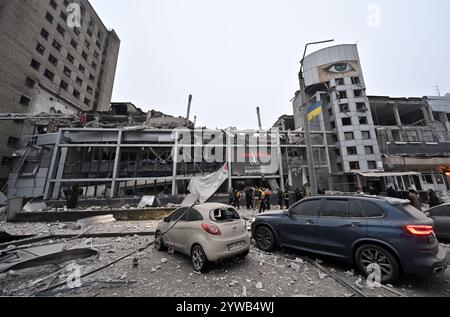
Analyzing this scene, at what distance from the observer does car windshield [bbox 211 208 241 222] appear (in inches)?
173

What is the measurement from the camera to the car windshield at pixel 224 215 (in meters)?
4.40

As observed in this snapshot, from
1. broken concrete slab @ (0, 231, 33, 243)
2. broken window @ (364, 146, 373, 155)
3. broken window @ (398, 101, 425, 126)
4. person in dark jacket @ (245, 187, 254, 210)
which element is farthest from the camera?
broken window @ (398, 101, 425, 126)

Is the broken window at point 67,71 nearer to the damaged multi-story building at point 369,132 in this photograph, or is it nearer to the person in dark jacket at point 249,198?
the person in dark jacket at point 249,198

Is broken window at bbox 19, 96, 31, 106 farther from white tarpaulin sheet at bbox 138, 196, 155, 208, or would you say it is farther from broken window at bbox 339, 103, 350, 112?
broken window at bbox 339, 103, 350, 112

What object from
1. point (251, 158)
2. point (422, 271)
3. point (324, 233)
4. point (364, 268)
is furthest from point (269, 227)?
point (251, 158)

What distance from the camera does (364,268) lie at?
369 centimetres

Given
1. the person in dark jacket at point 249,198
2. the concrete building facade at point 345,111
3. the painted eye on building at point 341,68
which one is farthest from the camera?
the painted eye on building at point 341,68

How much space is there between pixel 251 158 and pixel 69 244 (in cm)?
1922

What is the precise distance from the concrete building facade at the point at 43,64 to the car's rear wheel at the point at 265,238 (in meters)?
35.0

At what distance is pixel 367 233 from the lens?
3.66 m

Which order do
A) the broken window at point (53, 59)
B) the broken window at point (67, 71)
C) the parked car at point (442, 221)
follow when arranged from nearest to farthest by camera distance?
the parked car at point (442, 221) → the broken window at point (53, 59) → the broken window at point (67, 71)

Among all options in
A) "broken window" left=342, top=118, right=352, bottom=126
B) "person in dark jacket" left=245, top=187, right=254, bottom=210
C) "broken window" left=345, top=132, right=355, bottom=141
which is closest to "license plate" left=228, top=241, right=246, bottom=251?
"person in dark jacket" left=245, top=187, right=254, bottom=210

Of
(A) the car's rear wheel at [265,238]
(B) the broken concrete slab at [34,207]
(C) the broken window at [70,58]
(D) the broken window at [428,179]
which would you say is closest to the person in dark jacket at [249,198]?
(A) the car's rear wheel at [265,238]
